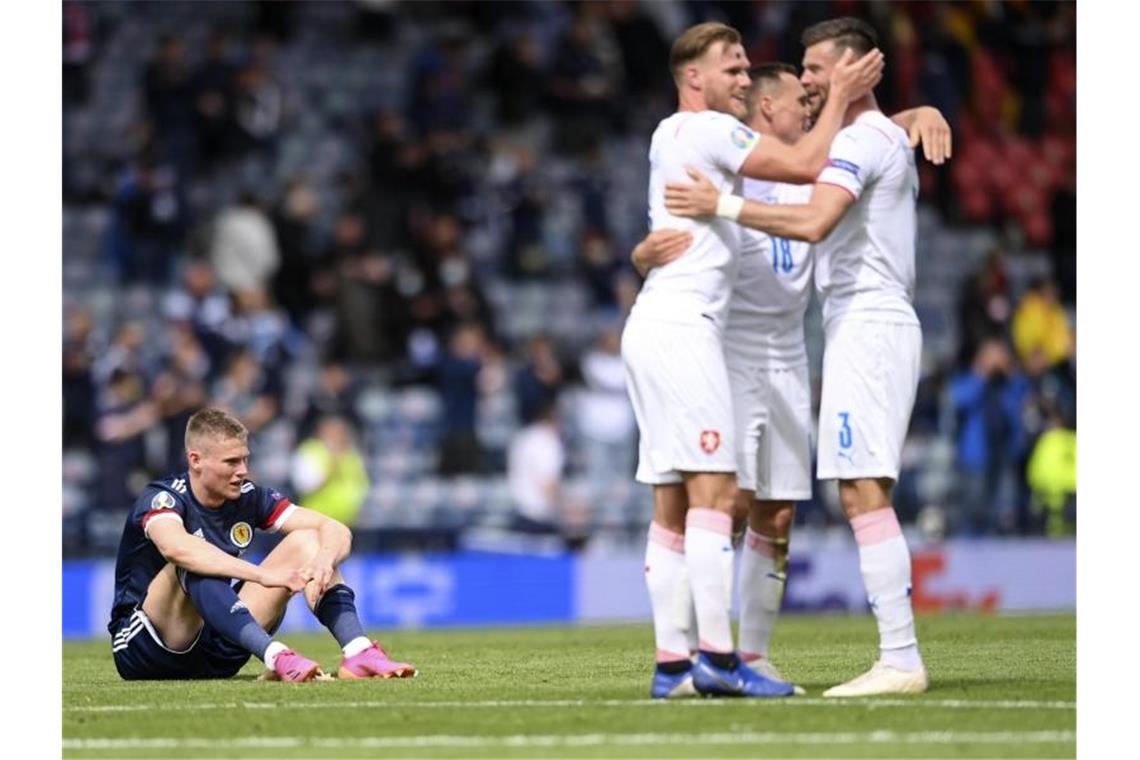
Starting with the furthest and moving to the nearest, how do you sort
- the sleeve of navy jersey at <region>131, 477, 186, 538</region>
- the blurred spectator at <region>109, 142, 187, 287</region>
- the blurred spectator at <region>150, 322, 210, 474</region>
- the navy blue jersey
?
1. the blurred spectator at <region>109, 142, 187, 287</region>
2. the blurred spectator at <region>150, 322, 210, 474</region>
3. the navy blue jersey
4. the sleeve of navy jersey at <region>131, 477, 186, 538</region>

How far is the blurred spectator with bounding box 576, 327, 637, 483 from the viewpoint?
60.7ft

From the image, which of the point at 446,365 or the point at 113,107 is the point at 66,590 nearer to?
the point at 446,365

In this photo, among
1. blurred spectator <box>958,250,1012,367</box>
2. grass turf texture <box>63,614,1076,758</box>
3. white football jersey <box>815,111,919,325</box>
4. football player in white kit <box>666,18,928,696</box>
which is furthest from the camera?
blurred spectator <box>958,250,1012,367</box>

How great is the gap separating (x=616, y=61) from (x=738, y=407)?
14559 millimetres

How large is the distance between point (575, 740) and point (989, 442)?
12981mm

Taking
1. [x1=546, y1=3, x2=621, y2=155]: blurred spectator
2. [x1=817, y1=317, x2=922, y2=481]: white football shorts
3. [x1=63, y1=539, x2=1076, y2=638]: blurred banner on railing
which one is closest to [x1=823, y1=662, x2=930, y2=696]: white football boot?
[x1=817, y1=317, x2=922, y2=481]: white football shorts

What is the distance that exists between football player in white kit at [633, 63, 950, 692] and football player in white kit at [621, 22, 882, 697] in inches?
10.7

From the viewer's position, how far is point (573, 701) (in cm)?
763

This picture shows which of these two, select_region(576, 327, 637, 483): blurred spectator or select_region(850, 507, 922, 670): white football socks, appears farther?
select_region(576, 327, 637, 483): blurred spectator

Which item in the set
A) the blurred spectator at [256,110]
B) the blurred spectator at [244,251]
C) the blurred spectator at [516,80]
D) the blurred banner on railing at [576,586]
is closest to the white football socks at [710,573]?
the blurred banner on railing at [576,586]

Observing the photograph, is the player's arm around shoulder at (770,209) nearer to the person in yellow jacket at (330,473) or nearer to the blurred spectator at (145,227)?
the person in yellow jacket at (330,473)

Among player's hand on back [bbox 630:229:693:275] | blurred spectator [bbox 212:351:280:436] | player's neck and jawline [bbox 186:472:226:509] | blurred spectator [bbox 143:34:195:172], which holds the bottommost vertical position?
player's neck and jawline [bbox 186:472:226:509]

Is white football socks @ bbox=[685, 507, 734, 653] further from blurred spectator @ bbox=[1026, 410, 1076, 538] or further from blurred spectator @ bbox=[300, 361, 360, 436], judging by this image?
blurred spectator @ bbox=[1026, 410, 1076, 538]
